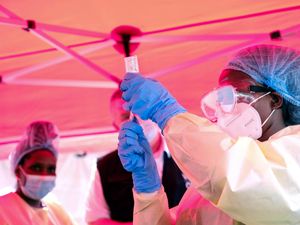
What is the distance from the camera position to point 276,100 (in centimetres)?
143

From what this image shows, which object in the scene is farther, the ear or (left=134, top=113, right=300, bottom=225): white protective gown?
the ear

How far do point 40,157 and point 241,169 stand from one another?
181cm

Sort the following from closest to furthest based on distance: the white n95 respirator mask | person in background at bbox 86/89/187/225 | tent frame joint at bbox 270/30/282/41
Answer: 1. the white n95 respirator mask
2. tent frame joint at bbox 270/30/282/41
3. person in background at bbox 86/89/187/225

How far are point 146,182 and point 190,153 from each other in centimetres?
37

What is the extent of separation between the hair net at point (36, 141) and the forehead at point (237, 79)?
154 centimetres

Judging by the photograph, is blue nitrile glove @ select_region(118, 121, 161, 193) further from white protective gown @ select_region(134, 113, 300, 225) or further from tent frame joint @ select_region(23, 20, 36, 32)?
tent frame joint @ select_region(23, 20, 36, 32)

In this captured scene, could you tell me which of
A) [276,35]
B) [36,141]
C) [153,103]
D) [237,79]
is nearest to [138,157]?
[153,103]

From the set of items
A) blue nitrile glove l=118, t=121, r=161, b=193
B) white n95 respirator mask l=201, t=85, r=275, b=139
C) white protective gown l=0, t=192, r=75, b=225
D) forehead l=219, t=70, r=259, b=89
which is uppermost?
forehead l=219, t=70, r=259, b=89

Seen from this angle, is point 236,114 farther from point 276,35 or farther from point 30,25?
point 30,25

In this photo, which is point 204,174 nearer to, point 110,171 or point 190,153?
point 190,153

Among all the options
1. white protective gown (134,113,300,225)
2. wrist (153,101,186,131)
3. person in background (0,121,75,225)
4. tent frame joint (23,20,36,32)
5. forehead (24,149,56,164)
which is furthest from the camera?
forehead (24,149,56,164)

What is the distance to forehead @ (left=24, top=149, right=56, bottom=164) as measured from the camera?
273 cm

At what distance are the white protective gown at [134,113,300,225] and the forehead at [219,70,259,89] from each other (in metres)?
0.26

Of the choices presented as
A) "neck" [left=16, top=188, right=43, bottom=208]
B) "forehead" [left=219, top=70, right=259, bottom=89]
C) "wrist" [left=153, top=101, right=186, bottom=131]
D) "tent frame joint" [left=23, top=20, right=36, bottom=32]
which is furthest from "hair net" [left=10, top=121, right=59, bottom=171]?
"wrist" [left=153, top=101, right=186, bottom=131]
